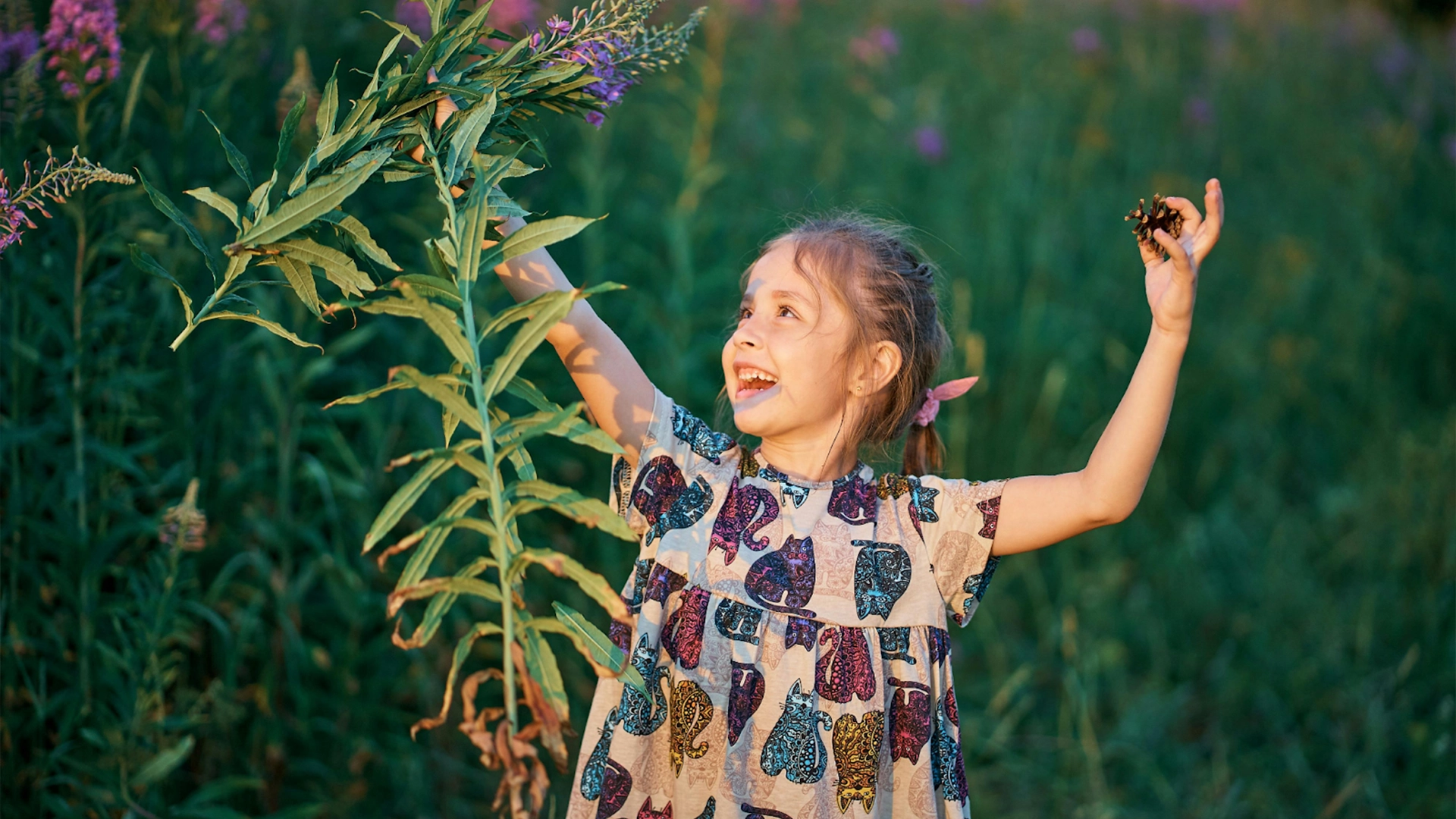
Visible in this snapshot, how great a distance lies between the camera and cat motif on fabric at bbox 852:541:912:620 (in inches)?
74.1

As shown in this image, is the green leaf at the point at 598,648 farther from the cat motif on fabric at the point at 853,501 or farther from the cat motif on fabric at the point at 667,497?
the cat motif on fabric at the point at 853,501

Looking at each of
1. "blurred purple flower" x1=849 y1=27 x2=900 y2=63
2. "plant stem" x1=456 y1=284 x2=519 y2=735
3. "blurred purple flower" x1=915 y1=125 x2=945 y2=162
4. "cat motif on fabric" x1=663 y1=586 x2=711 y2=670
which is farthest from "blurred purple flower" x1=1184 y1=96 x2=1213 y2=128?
"plant stem" x1=456 y1=284 x2=519 y2=735

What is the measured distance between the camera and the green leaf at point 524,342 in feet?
4.69

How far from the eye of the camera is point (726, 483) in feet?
6.40

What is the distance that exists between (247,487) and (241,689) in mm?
497

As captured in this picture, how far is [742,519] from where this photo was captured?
193 cm

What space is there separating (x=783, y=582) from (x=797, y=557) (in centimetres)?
5

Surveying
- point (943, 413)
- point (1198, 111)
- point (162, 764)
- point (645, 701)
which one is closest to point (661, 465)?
point (645, 701)

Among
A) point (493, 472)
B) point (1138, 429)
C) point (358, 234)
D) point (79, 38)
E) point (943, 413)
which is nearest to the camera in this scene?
point (493, 472)

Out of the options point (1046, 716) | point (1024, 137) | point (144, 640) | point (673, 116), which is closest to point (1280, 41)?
point (1024, 137)

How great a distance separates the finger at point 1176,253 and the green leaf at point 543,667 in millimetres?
1037

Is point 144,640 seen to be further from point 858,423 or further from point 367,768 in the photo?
point 858,423

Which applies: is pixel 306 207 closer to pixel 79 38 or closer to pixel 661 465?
pixel 661 465

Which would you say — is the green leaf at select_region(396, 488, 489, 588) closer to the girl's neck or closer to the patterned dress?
the patterned dress
